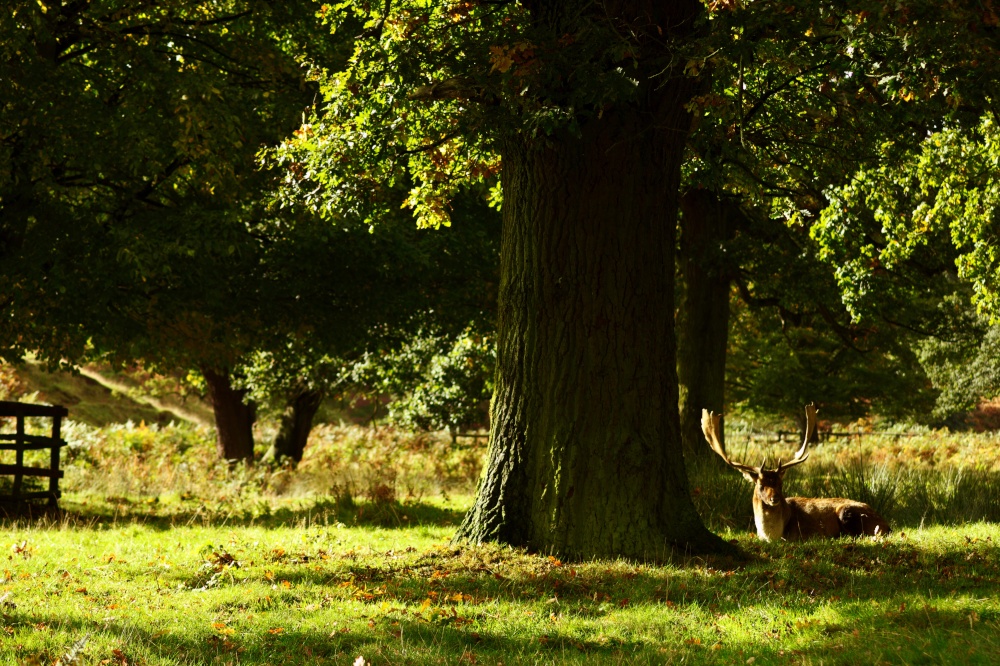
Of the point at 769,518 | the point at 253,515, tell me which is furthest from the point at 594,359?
the point at 253,515

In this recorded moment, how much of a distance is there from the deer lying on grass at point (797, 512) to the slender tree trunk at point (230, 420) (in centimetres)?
1609

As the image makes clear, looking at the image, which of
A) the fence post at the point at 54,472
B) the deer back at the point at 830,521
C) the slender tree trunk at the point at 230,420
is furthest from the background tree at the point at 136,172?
the deer back at the point at 830,521

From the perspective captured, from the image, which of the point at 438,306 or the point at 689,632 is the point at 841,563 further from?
the point at 438,306

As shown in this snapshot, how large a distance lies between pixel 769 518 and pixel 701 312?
712 cm

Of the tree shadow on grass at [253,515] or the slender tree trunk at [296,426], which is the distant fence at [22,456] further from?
the slender tree trunk at [296,426]

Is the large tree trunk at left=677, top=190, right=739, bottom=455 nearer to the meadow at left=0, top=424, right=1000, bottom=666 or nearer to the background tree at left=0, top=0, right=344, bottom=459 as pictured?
the meadow at left=0, top=424, right=1000, bottom=666

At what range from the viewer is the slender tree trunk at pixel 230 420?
76.0 ft

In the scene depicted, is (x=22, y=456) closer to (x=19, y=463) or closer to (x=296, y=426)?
(x=19, y=463)

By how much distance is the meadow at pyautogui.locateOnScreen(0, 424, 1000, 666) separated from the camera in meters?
5.28

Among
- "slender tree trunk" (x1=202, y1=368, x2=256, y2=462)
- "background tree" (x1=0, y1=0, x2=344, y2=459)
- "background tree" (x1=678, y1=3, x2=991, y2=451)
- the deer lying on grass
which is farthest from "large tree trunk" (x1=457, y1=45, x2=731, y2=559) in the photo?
"slender tree trunk" (x1=202, y1=368, x2=256, y2=462)

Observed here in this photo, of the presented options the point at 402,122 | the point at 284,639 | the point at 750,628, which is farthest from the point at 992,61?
the point at 284,639

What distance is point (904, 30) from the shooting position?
298 inches

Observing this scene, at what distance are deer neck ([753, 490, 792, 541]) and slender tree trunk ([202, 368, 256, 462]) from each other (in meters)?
16.1

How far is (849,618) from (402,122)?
21.7ft
